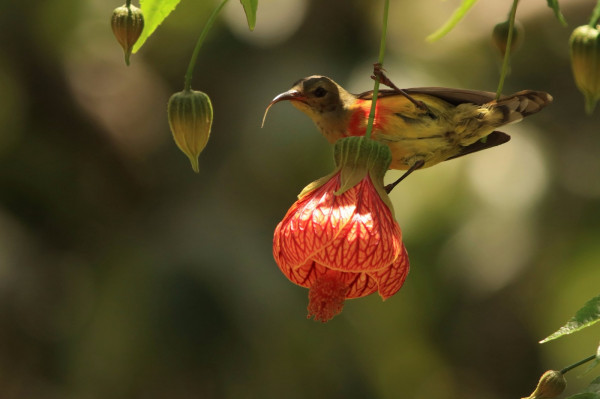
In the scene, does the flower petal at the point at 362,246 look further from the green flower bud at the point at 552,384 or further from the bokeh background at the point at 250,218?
the bokeh background at the point at 250,218

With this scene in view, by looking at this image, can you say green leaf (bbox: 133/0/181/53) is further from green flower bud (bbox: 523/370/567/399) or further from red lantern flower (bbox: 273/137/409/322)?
green flower bud (bbox: 523/370/567/399)

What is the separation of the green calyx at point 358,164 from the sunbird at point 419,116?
377mm

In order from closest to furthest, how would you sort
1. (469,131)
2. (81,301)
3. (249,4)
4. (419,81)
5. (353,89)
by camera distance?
(249,4) → (469,131) → (353,89) → (419,81) → (81,301)

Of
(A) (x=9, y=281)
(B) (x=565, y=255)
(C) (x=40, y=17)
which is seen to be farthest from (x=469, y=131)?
(C) (x=40, y=17)

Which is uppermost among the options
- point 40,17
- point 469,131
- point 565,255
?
point 40,17

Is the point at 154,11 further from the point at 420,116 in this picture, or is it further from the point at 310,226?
the point at 420,116

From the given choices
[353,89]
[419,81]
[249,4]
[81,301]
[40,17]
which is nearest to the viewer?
[249,4]

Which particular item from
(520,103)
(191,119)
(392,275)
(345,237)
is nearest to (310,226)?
(345,237)

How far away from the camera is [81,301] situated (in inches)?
289

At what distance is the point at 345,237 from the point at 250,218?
5.47 m

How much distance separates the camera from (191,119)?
6.55ft

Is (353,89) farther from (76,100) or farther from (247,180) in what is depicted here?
(76,100)

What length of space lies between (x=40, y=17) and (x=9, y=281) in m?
2.21

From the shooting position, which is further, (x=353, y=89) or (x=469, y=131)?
(x=353, y=89)
